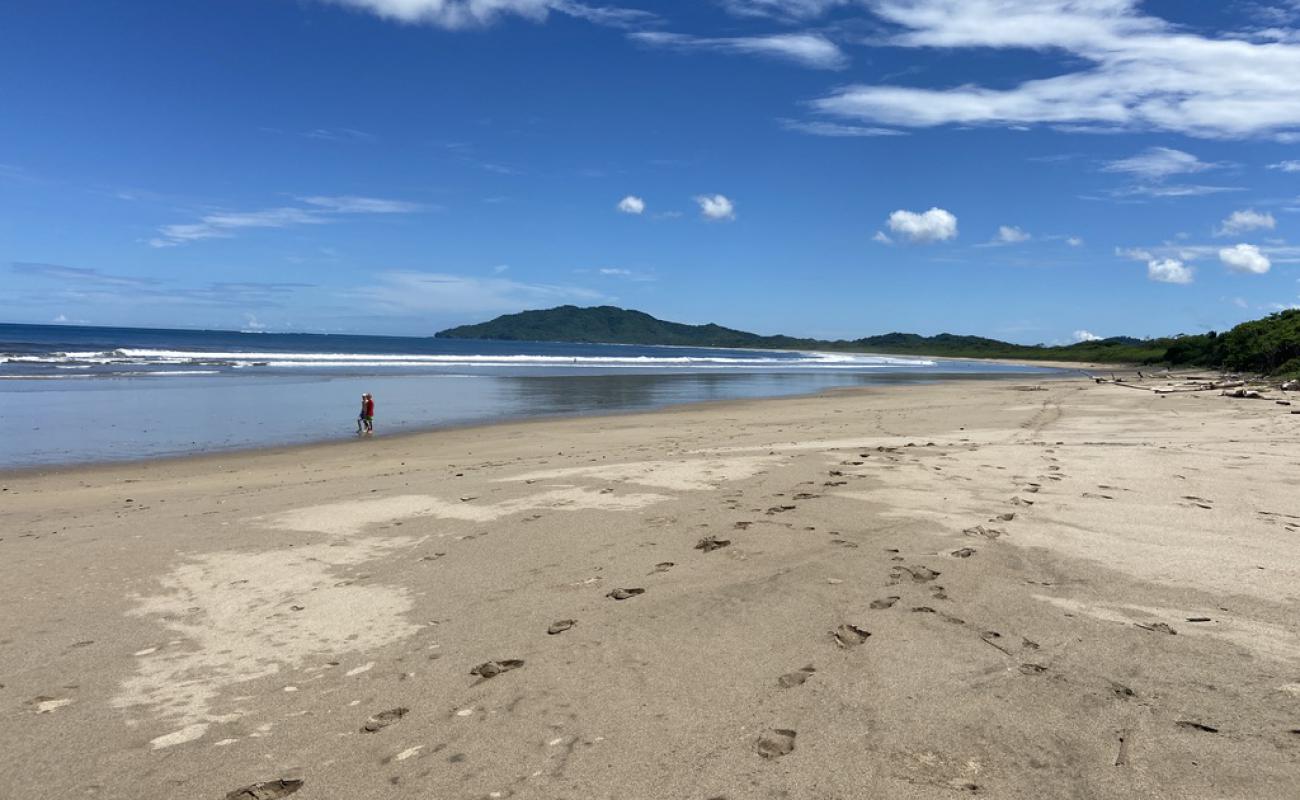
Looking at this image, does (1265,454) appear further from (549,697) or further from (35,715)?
(35,715)

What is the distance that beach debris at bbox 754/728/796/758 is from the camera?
138 inches

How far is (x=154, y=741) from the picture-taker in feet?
12.5

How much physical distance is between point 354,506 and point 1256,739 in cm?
872

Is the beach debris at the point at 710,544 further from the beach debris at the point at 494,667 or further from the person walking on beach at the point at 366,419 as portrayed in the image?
the person walking on beach at the point at 366,419

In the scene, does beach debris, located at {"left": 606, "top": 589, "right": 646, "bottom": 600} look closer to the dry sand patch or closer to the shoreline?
the dry sand patch

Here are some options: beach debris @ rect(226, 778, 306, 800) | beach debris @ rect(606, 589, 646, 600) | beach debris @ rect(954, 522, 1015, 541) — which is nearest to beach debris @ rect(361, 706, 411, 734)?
beach debris @ rect(226, 778, 306, 800)

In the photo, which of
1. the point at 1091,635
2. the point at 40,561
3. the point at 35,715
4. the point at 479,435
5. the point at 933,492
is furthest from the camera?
the point at 479,435

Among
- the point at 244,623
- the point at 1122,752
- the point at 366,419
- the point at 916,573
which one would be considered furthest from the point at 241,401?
the point at 1122,752

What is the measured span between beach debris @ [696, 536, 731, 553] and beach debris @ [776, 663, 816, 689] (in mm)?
2553

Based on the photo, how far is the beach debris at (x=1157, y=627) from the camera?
15.6ft

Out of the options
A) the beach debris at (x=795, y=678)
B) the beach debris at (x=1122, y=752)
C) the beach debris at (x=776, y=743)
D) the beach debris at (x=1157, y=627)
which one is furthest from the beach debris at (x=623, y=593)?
the beach debris at (x=1157, y=627)

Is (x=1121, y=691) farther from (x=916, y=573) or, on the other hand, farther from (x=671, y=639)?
(x=671, y=639)

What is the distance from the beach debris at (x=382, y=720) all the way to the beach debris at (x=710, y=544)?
343 centimetres

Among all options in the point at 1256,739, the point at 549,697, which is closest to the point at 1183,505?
the point at 1256,739
